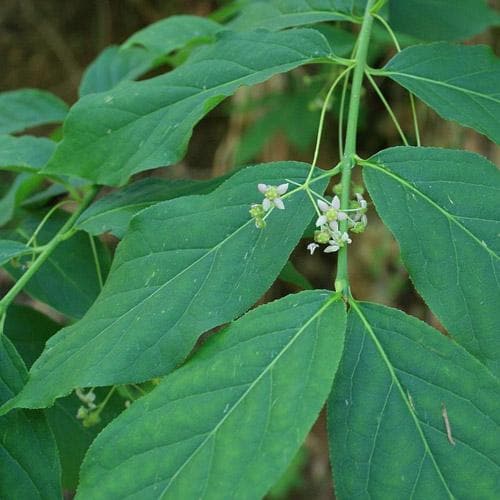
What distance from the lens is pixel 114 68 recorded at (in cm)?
204

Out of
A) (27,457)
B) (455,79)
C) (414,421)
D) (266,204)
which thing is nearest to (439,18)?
(455,79)

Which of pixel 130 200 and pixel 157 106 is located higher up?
pixel 157 106

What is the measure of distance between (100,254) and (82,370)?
58cm

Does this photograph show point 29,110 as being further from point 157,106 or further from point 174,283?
point 174,283

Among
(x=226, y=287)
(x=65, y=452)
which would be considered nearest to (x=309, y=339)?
(x=226, y=287)

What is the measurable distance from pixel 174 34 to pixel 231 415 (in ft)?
3.99

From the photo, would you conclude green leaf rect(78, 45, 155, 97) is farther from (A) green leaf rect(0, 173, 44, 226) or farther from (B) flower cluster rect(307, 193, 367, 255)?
(B) flower cluster rect(307, 193, 367, 255)

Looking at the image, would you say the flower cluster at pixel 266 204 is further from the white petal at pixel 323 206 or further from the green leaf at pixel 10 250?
the green leaf at pixel 10 250

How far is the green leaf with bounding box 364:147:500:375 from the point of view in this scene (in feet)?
3.37

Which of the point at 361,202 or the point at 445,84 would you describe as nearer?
the point at 361,202

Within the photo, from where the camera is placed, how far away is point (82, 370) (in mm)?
1041

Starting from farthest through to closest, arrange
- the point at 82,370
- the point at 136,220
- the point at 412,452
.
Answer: the point at 136,220, the point at 82,370, the point at 412,452

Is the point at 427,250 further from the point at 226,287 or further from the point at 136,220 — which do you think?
the point at 136,220

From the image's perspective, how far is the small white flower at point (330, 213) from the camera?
1102mm
